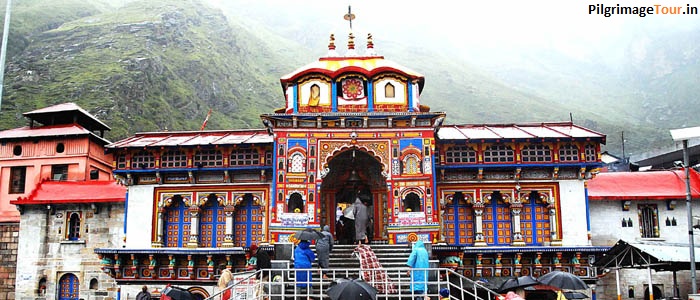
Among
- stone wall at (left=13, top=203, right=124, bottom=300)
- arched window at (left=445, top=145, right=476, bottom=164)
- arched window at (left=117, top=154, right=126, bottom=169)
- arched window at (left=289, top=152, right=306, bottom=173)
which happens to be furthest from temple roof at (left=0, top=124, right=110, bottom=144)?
arched window at (left=445, top=145, right=476, bottom=164)

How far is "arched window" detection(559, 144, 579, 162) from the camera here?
25109mm

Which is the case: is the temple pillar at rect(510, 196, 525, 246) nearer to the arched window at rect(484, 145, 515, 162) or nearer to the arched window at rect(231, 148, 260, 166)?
the arched window at rect(484, 145, 515, 162)

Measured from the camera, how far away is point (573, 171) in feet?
82.9

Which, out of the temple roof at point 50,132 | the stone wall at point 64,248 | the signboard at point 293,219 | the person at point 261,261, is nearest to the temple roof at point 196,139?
the stone wall at point 64,248

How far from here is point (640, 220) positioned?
26125mm

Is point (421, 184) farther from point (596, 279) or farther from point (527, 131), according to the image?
point (596, 279)

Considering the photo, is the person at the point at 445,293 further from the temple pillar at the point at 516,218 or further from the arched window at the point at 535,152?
the arched window at the point at 535,152

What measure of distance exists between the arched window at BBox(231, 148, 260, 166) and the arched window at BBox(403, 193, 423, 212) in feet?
21.0

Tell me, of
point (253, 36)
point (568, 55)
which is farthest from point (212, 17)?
point (568, 55)

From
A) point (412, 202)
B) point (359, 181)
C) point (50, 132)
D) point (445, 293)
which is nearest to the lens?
point (445, 293)

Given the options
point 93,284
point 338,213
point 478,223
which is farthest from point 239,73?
point 478,223

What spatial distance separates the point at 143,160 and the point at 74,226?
5.25 m

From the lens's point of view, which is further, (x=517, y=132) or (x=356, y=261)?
(x=517, y=132)

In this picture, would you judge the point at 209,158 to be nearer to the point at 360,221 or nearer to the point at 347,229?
the point at 347,229
